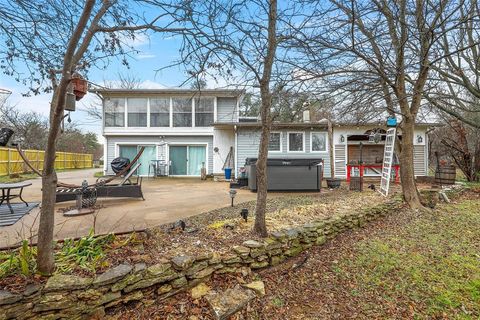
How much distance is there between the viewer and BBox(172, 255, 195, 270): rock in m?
2.42

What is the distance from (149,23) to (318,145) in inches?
419

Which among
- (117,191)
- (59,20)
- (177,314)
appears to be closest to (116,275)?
(177,314)

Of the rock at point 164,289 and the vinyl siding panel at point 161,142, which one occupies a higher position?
the vinyl siding panel at point 161,142

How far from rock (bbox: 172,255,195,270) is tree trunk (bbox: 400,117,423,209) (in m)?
5.61

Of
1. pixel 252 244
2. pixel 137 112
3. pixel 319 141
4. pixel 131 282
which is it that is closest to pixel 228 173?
pixel 319 141

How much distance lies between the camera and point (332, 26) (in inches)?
199

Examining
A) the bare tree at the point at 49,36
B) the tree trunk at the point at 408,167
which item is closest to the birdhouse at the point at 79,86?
the bare tree at the point at 49,36

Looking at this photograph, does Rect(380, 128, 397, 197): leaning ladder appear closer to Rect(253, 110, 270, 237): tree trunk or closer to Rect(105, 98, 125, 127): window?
Rect(253, 110, 270, 237): tree trunk

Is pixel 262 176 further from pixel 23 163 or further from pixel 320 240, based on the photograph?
pixel 23 163

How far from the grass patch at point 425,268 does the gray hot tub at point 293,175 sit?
350 cm

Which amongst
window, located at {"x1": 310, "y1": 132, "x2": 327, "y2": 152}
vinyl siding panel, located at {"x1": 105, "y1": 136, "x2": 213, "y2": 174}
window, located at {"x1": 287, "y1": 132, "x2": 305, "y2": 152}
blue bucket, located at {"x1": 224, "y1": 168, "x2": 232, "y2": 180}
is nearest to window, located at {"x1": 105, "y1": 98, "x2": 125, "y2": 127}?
vinyl siding panel, located at {"x1": 105, "y1": 136, "x2": 213, "y2": 174}

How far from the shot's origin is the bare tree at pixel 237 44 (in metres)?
3.02

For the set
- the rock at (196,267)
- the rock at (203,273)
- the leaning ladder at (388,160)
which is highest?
the leaning ladder at (388,160)

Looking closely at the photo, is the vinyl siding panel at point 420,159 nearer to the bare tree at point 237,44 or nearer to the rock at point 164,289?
the bare tree at point 237,44
